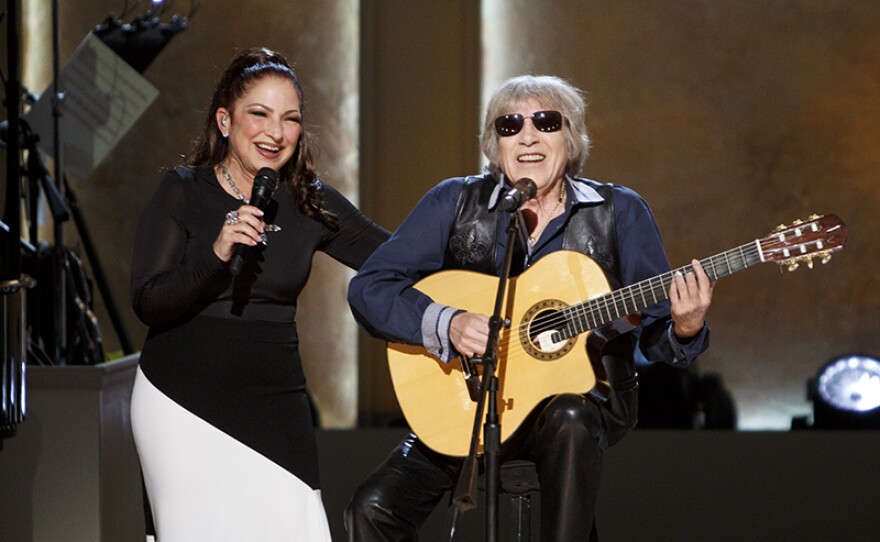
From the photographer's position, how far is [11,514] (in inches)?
146

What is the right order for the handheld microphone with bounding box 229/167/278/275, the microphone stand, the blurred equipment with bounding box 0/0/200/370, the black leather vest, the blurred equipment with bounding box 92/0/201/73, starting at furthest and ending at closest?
the blurred equipment with bounding box 92/0/201/73 < the blurred equipment with bounding box 0/0/200/370 < the black leather vest < the handheld microphone with bounding box 229/167/278/275 < the microphone stand

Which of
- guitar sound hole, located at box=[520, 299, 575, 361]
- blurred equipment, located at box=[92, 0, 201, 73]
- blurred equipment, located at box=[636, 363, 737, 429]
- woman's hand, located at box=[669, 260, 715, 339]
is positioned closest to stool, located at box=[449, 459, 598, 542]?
guitar sound hole, located at box=[520, 299, 575, 361]

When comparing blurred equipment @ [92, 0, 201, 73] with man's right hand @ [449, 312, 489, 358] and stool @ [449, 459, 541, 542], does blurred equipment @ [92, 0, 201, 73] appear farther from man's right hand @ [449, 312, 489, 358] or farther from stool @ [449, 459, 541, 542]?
stool @ [449, 459, 541, 542]

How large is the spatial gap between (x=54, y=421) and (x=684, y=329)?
2132 mm

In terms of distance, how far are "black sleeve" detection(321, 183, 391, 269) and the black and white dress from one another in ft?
0.48

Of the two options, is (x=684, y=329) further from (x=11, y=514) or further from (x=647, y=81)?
(x=647, y=81)

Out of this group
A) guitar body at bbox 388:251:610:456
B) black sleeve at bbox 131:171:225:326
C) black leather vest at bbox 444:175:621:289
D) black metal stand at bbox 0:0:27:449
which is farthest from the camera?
black metal stand at bbox 0:0:27:449

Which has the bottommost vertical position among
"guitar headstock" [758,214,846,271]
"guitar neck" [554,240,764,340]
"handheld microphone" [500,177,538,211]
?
"guitar neck" [554,240,764,340]

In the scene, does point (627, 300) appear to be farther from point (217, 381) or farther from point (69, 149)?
point (69, 149)

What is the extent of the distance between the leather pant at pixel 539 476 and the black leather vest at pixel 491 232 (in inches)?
15.4

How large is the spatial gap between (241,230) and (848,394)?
3818 millimetres

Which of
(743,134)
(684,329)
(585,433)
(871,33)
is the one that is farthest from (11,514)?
(871,33)

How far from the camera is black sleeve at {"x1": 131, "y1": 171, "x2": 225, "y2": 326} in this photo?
2.72 m

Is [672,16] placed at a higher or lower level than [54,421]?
higher
